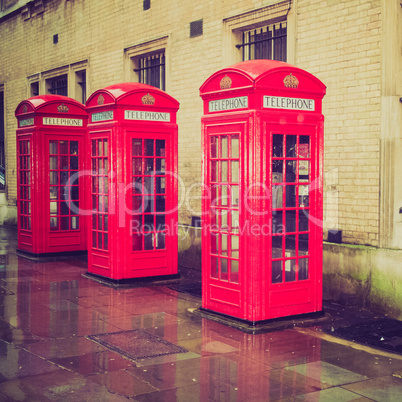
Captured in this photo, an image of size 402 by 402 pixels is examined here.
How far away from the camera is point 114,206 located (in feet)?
29.9

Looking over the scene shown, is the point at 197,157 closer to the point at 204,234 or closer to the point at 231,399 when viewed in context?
the point at 204,234

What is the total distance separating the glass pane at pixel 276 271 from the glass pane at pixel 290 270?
0.09 metres

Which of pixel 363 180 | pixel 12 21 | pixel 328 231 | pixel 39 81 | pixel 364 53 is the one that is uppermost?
pixel 12 21

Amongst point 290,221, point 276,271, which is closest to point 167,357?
point 276,271

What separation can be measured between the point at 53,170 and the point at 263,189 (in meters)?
6.16

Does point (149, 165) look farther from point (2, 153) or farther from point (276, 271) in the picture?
point (2, 153)

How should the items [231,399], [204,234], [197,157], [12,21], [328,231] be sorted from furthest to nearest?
1. [12,21]
2. [197,157]
3. [328,231]
4. [204,234]
5. [231,399]

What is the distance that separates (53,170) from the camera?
1161cm

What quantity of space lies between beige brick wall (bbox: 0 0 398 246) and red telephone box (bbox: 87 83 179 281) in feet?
6.68

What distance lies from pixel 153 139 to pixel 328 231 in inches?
117

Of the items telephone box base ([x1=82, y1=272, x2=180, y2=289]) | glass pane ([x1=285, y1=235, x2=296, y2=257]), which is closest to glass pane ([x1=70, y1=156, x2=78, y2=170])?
telephone box base ([x1=82, y1=272, x2=180, y2=289])

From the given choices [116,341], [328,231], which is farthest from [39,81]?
[116,341]

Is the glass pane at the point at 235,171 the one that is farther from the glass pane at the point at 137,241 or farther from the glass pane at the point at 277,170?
the glass pane at the point at 137,241

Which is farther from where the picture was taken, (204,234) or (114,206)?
(114,206)
